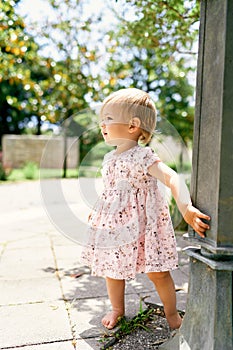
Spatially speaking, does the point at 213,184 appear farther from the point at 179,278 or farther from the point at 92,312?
the point at 179,278

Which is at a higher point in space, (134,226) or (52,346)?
(134,226)

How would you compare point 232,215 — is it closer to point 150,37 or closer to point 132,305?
point 132,305

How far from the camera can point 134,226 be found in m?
2.02

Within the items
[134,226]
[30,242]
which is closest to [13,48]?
[30,242]

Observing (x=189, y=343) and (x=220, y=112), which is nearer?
(x=220, y=112)

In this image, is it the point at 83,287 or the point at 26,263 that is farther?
the point at 26,263

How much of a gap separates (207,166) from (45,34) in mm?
4768

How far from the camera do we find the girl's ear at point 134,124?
6.89 feet

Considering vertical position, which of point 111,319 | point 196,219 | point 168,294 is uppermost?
point 196,219

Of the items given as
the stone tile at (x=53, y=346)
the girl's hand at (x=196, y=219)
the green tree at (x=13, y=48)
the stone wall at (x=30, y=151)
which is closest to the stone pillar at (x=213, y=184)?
the girl's hand at (x=196, y=219)

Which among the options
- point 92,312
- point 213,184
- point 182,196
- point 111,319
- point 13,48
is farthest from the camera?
point 13,48

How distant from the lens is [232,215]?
148cm

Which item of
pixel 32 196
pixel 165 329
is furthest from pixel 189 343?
pixel 32 196

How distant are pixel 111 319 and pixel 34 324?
0.44 m
